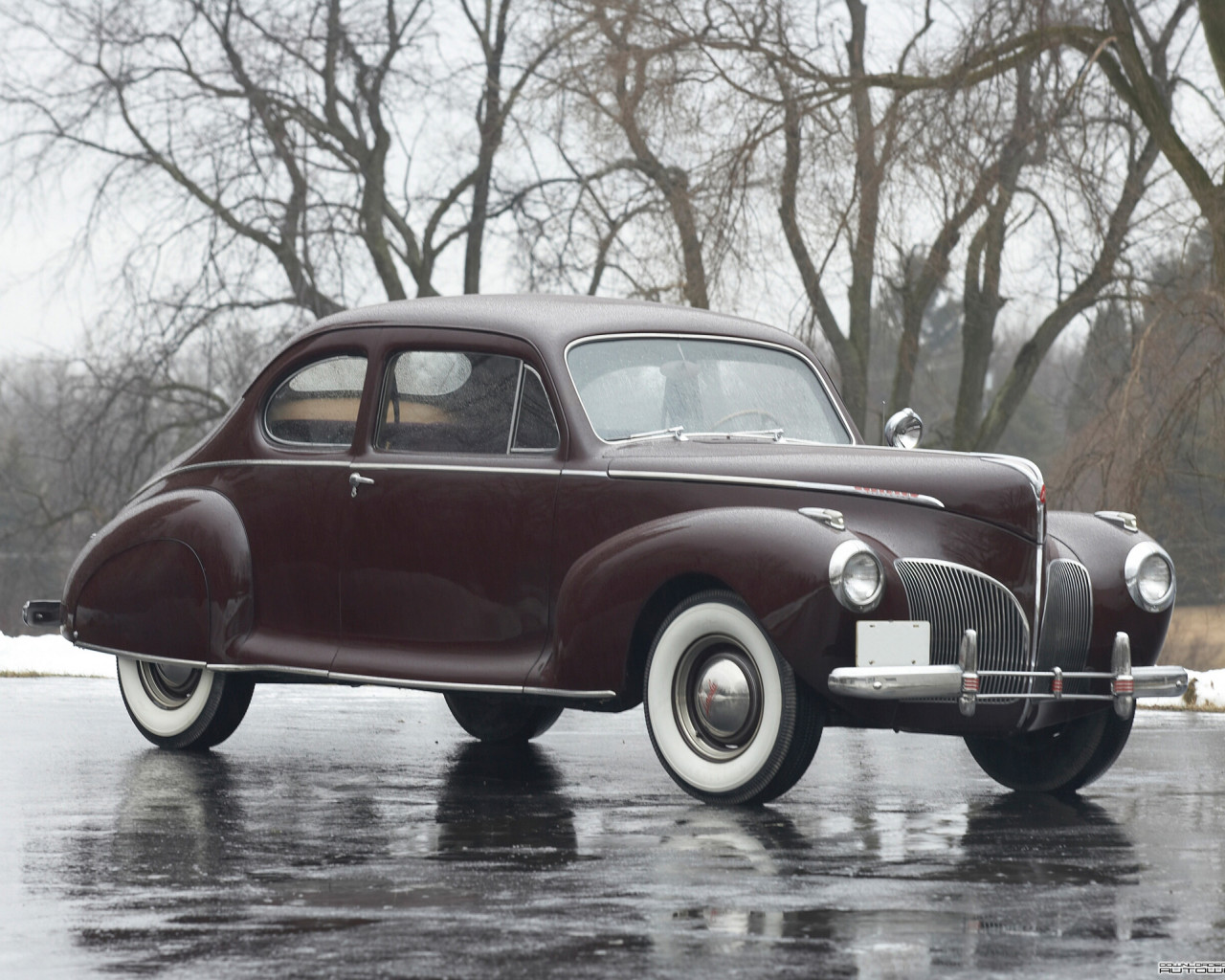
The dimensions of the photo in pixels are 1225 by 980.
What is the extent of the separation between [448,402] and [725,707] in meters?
2.01

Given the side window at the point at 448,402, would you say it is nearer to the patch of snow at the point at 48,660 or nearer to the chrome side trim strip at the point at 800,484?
the chrome side trim strip at the point at 800,484

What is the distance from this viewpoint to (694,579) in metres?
7.87

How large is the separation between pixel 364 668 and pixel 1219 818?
11.5ft

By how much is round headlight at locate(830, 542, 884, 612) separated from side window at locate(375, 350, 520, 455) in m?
1.85

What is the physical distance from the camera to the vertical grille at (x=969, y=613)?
751 cm

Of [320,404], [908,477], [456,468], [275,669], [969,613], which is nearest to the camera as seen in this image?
[969,613]

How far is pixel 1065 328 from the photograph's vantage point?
88.9 ft

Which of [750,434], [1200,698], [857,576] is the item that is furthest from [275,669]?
[1200,698]

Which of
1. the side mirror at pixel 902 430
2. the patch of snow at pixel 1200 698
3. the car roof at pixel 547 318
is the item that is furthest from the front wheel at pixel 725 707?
the patch of snow at pixel 1200 698

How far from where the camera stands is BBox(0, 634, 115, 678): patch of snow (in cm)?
1534

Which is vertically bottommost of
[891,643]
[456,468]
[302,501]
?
[891,643]

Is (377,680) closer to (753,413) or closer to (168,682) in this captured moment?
(168,682)

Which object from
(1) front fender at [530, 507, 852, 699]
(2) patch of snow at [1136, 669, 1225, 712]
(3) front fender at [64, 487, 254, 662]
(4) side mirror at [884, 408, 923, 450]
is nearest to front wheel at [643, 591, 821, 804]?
(1) front fender at [530, 507, 852, 699]

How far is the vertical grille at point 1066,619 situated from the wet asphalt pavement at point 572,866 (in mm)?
580
